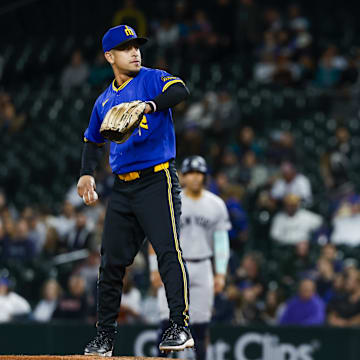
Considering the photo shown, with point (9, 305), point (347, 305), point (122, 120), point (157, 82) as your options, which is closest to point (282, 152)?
point (347, 305)

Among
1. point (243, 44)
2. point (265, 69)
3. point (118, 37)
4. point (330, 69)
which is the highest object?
point (243, 44)

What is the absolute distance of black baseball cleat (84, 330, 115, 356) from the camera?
209 inches

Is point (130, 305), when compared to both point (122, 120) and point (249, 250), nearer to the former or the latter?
point (249, 250)

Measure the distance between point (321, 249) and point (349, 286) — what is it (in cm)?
138

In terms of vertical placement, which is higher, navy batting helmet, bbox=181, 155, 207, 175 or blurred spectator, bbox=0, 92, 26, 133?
blurred spectator, bbox=0, 92, 26, 133

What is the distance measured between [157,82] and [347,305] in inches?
225

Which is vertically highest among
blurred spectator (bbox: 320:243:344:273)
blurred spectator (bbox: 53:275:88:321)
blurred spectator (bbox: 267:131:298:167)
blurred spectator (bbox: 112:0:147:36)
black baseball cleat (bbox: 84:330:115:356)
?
blurred spectator (bbox: 112:0:147:36)

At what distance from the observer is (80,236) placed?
12.6 meters

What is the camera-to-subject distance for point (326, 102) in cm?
1428

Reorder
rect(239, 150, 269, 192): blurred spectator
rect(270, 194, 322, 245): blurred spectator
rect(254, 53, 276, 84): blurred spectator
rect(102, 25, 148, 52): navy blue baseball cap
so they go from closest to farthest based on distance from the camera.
Result: rect(102, 25, 148, 52): navy blue baseball cap → rect(270, 194, 322, 245): blurred spectator → rect(239, 150, 269, 192): blurred spectator → rect(254, 53, 276, 84): blurred spectator

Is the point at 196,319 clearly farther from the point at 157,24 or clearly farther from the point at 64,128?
the point at 157,24

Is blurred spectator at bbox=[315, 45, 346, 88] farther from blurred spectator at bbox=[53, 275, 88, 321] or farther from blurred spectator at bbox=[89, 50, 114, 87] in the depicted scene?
blurred spectator at bbox=[53, 275, 88, 321]

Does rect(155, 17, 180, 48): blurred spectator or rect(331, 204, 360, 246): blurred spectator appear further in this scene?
rect(155, 17, 180, 48): blurred spectator

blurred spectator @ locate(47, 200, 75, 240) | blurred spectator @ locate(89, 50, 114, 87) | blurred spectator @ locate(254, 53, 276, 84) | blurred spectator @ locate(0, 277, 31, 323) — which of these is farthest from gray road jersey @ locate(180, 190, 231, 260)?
blurred spectator @ locate(89, 50, 114, 87)
